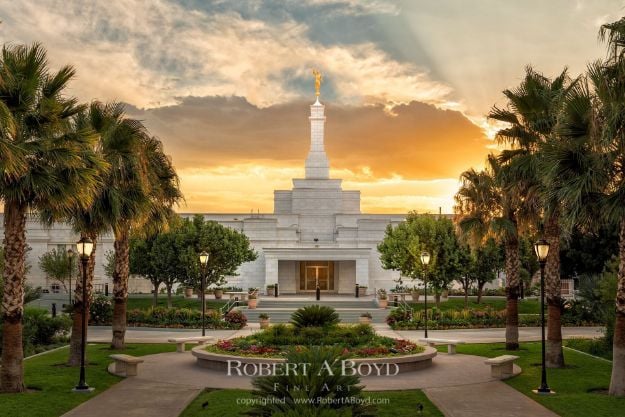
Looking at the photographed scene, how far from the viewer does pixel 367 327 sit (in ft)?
83.1

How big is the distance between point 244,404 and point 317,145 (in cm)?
6215

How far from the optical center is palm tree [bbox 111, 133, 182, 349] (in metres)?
24.0

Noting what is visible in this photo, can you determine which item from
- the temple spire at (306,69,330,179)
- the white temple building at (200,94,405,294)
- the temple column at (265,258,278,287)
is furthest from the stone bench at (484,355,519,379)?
the temple spire at (306,69,330,179)

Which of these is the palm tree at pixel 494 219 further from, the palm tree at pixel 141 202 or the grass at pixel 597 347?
the palm tree at pixel 141 202

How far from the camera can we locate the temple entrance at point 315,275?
67688 mm

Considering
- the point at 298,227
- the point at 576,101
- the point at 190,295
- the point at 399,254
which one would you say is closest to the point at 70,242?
the point at 190,295

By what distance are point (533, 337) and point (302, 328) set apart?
15.2 meters

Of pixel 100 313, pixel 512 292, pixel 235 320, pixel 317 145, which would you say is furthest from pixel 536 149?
pixel 317 145

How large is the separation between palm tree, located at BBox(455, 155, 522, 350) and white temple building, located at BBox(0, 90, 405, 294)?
34.9 metres

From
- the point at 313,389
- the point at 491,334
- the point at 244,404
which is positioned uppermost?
the point at 313,389

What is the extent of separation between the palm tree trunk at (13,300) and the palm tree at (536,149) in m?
15.1

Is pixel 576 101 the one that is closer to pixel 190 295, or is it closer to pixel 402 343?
pixel 402 343

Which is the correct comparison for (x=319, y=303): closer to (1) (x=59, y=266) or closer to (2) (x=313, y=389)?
(1) (x=59, y=266)

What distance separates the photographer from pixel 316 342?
76.7 feet
